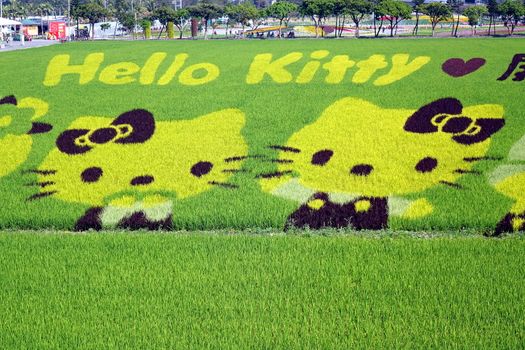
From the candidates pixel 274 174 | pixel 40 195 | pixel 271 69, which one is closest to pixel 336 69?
pixel 271 69

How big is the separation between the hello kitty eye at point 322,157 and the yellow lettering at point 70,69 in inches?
496

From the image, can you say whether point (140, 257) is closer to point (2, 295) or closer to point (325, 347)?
point (2, 295)

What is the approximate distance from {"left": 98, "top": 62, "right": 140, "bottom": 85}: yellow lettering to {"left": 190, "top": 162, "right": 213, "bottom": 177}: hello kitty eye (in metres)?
11.1

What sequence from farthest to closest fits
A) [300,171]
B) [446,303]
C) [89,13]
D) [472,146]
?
[89,13] → [472,146] → [300,171] → [446,303]

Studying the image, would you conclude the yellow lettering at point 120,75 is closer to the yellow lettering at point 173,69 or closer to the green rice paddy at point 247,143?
the green rice paddy at point 247,143

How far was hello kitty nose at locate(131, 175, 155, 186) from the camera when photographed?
10477 mm

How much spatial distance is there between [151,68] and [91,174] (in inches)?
733

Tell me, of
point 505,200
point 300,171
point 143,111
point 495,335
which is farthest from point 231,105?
point 495,335

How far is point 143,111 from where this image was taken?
1652 centimetres

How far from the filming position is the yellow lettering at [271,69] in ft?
76.9

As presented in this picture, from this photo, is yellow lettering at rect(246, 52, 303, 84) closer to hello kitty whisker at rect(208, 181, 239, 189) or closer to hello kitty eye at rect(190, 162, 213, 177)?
hello kitty eye at rect(190, 162, 213, 177)

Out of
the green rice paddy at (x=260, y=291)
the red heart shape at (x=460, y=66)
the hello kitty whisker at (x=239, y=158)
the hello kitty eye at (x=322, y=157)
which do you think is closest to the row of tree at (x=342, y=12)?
the red heart shape at (x=460, y=66)

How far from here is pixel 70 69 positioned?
29.0m

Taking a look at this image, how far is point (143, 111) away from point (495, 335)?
12.4 metres
